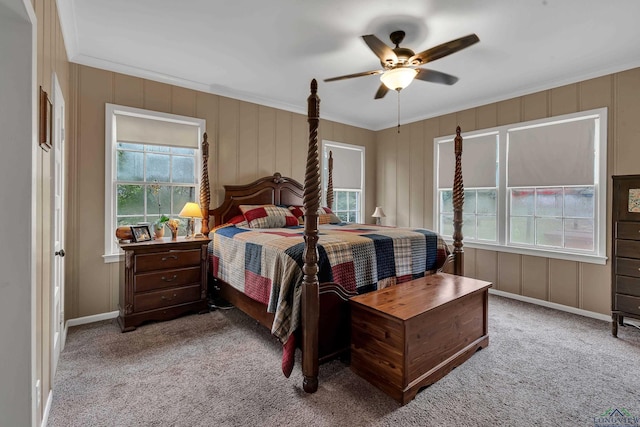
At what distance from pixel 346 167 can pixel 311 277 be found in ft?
12.4

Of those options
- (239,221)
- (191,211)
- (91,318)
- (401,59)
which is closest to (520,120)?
(401,59)

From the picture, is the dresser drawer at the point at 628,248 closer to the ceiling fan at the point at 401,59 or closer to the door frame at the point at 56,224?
the ceiling fan at the point at 401,59

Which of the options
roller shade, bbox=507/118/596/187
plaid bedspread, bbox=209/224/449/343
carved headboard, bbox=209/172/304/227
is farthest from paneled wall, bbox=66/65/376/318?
roller shade, bbox=507/118/596/187

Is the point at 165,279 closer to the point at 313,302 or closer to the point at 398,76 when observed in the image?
the point at 313,302

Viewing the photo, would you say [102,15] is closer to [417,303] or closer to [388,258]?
[388,258]

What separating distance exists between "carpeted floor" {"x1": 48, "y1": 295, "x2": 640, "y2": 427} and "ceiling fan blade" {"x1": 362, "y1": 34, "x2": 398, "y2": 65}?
2502 millimetres

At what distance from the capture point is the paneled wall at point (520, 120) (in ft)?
10.5

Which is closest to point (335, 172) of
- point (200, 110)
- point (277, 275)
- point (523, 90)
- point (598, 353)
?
point (200, 110)

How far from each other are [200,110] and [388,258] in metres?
3.00

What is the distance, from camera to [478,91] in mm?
4004

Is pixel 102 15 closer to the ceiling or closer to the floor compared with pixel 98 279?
closer to the ceiling

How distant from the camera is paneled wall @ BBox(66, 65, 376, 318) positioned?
3.15m

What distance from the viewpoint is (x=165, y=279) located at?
3.14 metres

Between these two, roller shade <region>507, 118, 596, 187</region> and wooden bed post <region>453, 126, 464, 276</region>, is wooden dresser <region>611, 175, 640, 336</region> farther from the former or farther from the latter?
Answer: wooden bed post <region>453, 126, 464, 276</region>
